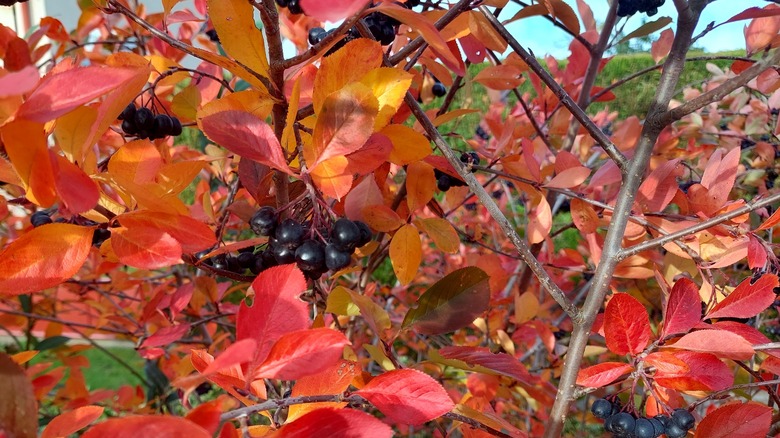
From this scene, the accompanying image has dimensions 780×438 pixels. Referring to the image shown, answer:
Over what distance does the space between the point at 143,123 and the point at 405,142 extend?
47 cm

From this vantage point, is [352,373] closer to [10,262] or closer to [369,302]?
[369,302]

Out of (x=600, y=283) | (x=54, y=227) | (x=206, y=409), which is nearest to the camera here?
(x=206, y=409)

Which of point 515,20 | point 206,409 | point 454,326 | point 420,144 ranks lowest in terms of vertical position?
point 454,326

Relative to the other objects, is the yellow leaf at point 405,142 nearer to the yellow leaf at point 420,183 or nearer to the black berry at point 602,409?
the yellow leaf at point 420,183

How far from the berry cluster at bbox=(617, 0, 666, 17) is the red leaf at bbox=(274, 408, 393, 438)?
94cm

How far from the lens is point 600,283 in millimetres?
562

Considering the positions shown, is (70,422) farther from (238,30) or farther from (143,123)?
(143,123)

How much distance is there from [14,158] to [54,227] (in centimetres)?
12

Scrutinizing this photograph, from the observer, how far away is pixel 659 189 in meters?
0.75

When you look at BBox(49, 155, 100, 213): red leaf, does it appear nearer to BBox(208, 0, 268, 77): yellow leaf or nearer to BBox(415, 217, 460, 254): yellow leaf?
BBox(208, 0, 268, 77): yellow leaf

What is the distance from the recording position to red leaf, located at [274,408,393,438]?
368 mm

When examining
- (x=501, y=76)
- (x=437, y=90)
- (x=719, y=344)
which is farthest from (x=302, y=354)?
(x=437, y=90)

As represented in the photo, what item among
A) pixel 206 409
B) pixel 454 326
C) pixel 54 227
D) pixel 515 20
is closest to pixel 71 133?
pixel 54 227

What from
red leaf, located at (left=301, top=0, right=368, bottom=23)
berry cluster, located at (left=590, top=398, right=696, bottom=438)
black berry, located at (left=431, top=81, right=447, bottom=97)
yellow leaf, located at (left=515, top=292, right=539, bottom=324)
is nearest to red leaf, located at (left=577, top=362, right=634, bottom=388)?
berry cluster, located at (left=590, top=398, right=696, bottom=438)
